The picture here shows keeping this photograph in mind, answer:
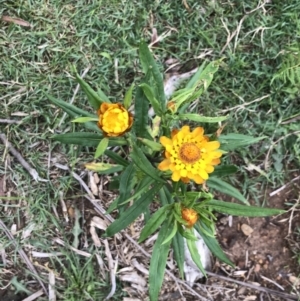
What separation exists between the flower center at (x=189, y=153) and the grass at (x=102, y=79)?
40.8 inches

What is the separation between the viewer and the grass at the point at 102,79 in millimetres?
2896

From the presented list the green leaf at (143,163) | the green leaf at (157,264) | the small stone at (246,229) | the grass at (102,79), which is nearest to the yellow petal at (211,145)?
the green leaf at (143,163)

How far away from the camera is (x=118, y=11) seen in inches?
117

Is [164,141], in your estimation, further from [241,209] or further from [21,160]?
[21,160]

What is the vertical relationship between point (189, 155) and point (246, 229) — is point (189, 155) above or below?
above

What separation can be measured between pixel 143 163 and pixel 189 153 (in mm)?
202

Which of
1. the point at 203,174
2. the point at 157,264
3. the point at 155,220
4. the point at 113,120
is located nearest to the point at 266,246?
the point at 157,264

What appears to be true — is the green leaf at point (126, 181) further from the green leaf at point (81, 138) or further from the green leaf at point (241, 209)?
the green leaf at point (241, 209)

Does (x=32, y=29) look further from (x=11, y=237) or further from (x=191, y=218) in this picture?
(x=191, y=218)

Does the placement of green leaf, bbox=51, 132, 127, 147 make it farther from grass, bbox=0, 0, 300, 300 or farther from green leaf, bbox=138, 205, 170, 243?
grass, bbox=0, 0, 300, 300

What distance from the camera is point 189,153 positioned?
1933mm

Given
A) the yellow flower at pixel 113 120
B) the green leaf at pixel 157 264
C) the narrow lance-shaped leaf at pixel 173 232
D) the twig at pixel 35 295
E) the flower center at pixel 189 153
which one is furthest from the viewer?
the twig at pixel 35 295

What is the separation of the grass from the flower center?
1.04 m

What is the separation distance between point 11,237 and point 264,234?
53.8 inches
